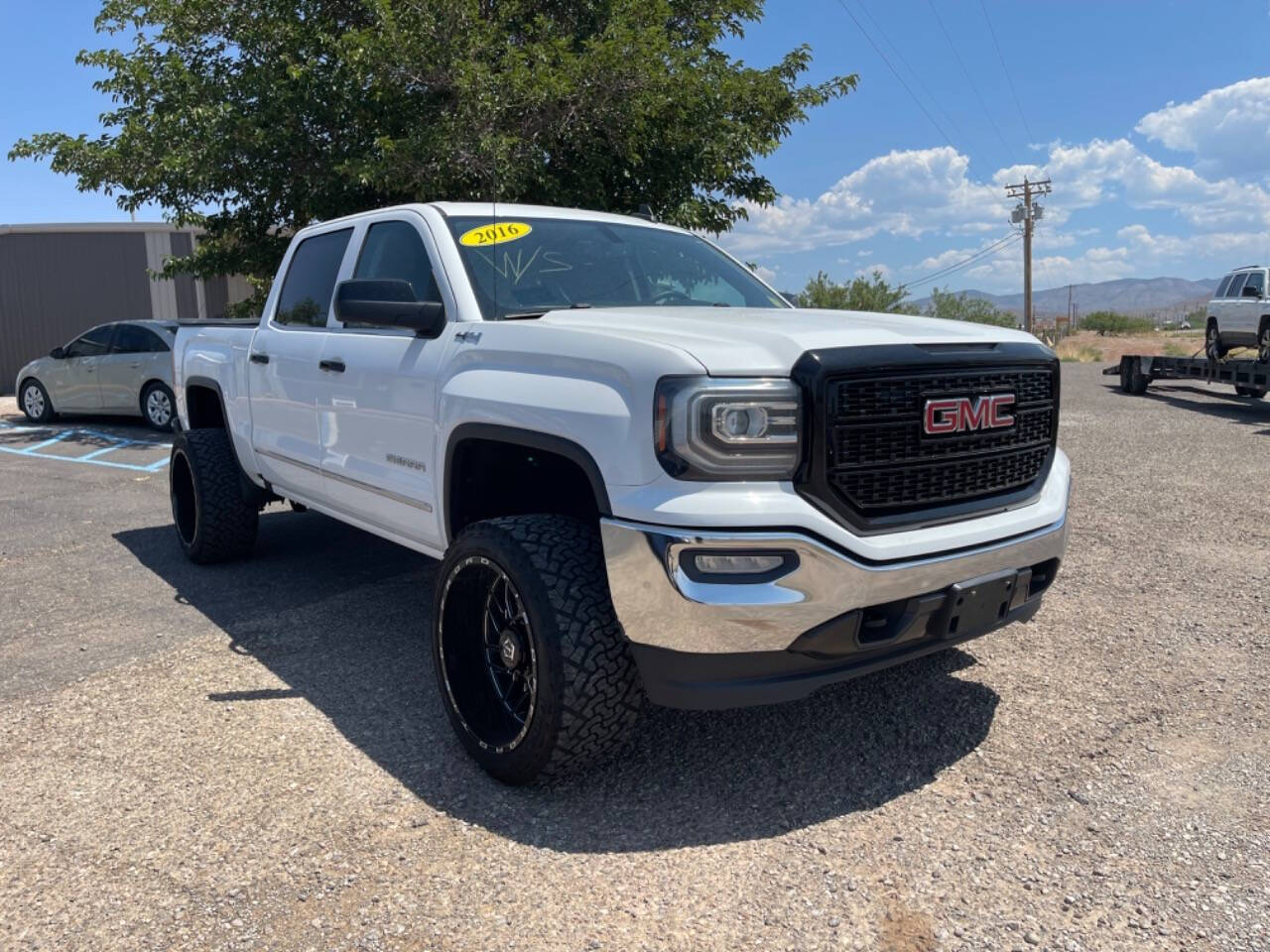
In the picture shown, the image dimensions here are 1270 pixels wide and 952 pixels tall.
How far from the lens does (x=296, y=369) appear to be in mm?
4855

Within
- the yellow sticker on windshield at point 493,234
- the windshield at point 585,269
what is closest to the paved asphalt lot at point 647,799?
the windshield at point 585,269

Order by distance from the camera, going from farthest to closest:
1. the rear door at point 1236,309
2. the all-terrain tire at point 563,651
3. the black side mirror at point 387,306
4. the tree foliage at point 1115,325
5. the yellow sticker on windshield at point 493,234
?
1. the tree foliage at point 1115,325
2. the rear door at point 1236,309
3. the yellow sticker on windshield at point 493,234
4. the black side mirror at point 387,306
5. the all-terrain tire at point 563,651

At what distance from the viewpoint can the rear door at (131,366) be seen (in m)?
13.5

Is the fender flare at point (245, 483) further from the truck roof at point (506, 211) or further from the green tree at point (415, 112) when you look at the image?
the green tree at point (415, 112)

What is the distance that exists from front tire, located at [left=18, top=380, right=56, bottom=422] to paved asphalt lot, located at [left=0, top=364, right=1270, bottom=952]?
11.8 m

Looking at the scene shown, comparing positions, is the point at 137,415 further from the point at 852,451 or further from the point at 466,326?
the point at 852,451

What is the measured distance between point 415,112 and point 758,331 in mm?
10045

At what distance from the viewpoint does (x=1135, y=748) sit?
3414mm

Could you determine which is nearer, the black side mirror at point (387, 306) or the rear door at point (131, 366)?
the black side mirror at point (387, 306)

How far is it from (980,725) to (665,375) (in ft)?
6.22

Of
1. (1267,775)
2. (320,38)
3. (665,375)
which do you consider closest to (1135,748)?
(1267,775)

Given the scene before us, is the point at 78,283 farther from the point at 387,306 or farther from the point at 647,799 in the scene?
the point at 647,799

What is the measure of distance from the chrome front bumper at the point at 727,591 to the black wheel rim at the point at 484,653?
21.2 inches

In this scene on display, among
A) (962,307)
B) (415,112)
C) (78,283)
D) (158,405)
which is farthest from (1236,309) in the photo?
(962,307)
